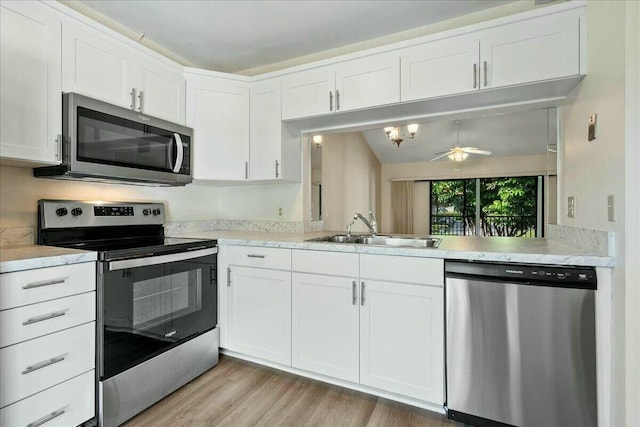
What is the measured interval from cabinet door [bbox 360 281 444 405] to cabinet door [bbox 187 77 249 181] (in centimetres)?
152

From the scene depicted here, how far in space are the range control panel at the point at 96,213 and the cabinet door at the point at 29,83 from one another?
13.9 inches

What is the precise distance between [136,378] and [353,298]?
1.29 meters

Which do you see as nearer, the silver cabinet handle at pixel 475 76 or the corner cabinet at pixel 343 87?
the silver cabinet handle at pixel 475 76

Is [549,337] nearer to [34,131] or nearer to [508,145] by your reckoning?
[508,145]

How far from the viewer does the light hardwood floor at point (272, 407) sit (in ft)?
5.50

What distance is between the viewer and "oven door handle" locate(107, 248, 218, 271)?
162 centimetres

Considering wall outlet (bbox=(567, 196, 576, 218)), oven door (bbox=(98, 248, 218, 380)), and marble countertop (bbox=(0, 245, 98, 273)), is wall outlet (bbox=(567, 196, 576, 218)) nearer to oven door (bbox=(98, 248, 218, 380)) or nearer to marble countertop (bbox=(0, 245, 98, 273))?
oven door (bbox=(98, 248, 218, 380))

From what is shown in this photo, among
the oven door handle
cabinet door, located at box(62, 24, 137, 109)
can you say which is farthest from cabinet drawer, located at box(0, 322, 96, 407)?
cabinet door, located at box(62, 24, 137, 109)

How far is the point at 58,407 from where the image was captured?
1.43 meters

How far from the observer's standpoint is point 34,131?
1582 mm

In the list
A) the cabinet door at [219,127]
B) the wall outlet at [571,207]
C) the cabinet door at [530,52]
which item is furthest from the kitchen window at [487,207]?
the cabinet door at [219,127]

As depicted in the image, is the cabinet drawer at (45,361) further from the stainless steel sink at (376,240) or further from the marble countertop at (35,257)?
the stainless steel sink at (376,240)

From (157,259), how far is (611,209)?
2.29m

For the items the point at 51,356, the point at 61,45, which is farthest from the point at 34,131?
the point at 51,356
